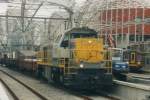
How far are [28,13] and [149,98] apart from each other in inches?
1724

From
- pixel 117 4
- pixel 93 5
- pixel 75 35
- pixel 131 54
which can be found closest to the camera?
pixel 75 35

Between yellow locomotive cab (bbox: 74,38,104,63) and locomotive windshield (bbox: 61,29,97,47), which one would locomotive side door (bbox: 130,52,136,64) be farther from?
yellow locomotive cab (bbox: 74,38,104,63)

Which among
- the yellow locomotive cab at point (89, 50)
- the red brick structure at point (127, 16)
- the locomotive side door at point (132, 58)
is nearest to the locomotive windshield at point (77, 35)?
the yellow locomotive cab at point (89, 50)

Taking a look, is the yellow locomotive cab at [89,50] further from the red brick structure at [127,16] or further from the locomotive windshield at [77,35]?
the red brick structure at [127,16]

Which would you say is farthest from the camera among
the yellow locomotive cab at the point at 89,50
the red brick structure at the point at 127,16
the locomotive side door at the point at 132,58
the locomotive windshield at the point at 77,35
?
the red brick structure at the point at 127,16

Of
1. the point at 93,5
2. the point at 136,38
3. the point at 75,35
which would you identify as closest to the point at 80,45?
the point at 75,35

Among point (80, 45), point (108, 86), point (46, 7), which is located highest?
point (46, 7)

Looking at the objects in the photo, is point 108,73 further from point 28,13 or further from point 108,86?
point 28,13

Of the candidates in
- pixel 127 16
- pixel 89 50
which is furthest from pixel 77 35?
pixel 127 16

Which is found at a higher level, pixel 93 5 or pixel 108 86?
pixel 93 5

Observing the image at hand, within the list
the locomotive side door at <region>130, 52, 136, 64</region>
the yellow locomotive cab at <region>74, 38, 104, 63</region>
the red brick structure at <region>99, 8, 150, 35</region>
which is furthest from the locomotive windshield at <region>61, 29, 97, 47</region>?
the red brick structure at <region>99, 8, 150, 35</region>

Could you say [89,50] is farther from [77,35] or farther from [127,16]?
[127,16]

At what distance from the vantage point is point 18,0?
161 feet

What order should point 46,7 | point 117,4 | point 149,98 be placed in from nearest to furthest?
point 149,98
point 46,7
point 117,4
